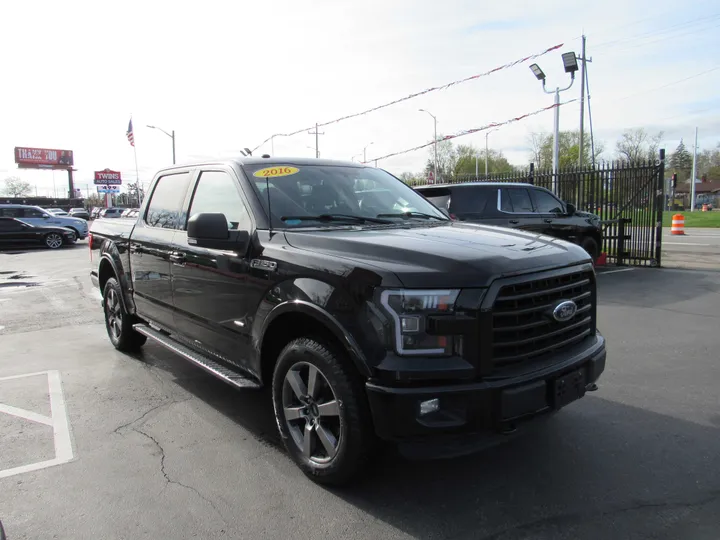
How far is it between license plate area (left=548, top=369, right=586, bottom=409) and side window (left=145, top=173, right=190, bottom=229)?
10.6 feet

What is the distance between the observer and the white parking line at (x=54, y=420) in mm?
3396

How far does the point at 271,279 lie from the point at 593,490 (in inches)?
86.8

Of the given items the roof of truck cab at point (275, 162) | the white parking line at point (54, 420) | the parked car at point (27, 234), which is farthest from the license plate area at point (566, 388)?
the parked car at point (27, 234)

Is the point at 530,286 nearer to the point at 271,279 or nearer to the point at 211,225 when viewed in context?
the point at 271,279

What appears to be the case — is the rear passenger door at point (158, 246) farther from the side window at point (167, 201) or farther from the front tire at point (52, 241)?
the front tire at point (52, 241)

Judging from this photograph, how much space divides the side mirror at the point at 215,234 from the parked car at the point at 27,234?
21.2 metres

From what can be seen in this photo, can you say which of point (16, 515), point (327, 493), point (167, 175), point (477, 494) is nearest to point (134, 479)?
point (16, 515)

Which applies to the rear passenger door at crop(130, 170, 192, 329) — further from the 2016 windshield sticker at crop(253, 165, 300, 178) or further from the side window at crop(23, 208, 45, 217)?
the side window at crop(23, 208, 45, 217)

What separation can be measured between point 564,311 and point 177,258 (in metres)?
2.96

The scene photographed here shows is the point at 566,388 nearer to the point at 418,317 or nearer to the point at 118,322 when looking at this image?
the point at 418,317

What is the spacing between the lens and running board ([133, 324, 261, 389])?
3.54 metres

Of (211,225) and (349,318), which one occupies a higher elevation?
(211,225)

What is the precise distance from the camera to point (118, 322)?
601 cm

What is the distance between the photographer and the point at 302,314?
3127 mm
